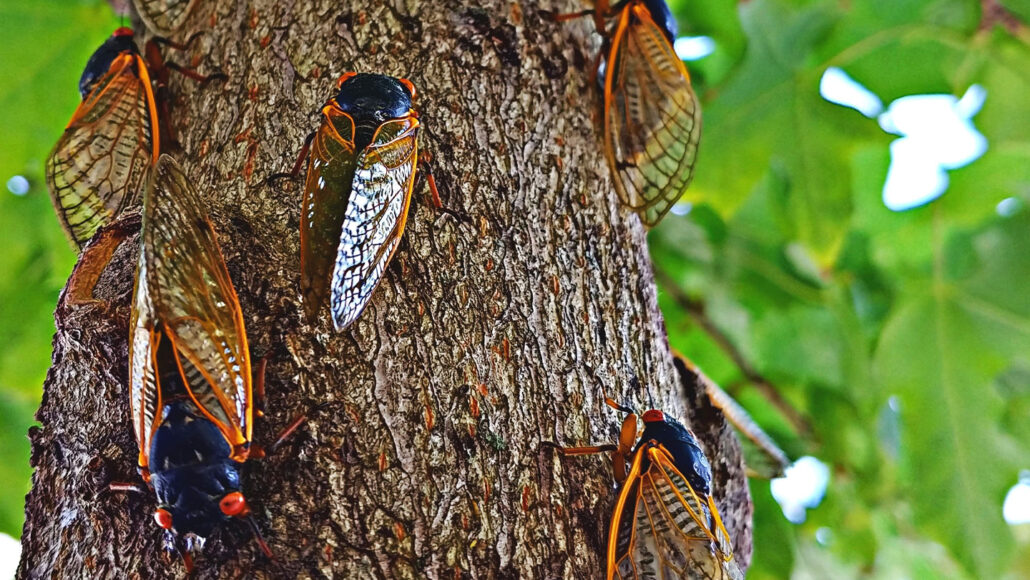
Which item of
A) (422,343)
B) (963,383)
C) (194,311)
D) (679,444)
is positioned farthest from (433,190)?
(963,383)

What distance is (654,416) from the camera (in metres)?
1.18

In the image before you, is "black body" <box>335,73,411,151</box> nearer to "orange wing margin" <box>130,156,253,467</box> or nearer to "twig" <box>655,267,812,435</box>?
"orange wing margin" <box>130,156,253,467</box>

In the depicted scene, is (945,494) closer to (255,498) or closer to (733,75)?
(733,75)

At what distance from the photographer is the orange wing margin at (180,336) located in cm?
96

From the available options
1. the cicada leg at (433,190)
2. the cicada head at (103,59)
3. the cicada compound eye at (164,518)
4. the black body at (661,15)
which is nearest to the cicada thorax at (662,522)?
the cicada leg at (433,190)

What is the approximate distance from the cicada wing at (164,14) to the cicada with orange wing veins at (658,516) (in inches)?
41.2

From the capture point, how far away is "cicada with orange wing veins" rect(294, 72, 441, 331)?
108 cm

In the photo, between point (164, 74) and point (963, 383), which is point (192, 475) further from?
point (963, 383)

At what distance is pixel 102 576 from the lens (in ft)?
3.24

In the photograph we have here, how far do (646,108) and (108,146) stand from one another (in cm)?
93

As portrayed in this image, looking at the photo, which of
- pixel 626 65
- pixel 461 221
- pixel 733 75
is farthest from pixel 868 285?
pixel 461 221

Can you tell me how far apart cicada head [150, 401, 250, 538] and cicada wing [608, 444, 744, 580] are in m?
0.47

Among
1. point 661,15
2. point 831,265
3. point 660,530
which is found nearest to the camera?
point 660,530

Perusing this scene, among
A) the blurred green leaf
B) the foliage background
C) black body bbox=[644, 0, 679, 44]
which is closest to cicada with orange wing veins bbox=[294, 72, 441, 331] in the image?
black body bbox=[644, 0, 679, 44]
